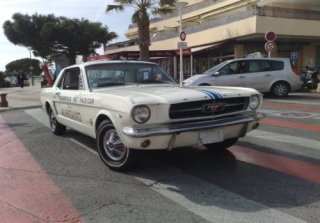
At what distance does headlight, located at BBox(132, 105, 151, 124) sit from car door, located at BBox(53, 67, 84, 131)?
2.07 meters

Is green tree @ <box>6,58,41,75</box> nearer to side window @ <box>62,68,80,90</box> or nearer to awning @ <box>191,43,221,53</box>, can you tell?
awning @ <box>191,43,221,53</box>

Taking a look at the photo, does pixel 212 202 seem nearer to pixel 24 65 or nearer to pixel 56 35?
pixel 56 35

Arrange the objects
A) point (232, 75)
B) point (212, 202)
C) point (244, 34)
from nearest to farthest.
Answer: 1. point (212, 202)
2. point (232, 75)
3. point (244, 34)

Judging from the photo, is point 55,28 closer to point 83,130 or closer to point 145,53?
point 145,53

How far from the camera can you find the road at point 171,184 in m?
4.77

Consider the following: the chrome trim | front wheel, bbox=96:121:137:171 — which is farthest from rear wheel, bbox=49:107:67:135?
the chrome trim

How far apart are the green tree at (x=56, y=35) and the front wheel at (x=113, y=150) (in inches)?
1996

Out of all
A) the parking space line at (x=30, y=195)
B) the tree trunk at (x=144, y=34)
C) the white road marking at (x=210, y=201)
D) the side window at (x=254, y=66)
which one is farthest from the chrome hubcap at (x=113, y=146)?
the tree trunk at (x=144, y=34)

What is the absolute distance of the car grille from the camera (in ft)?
19.2

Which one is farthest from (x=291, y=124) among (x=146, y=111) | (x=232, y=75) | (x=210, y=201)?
(x=232, y=75)

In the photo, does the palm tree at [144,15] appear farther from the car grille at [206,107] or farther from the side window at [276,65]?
the car grille at [206,107]

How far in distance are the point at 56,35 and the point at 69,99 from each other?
49.3 meters

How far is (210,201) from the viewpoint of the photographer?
509cm

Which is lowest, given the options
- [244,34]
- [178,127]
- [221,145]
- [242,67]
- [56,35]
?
[221,145]
